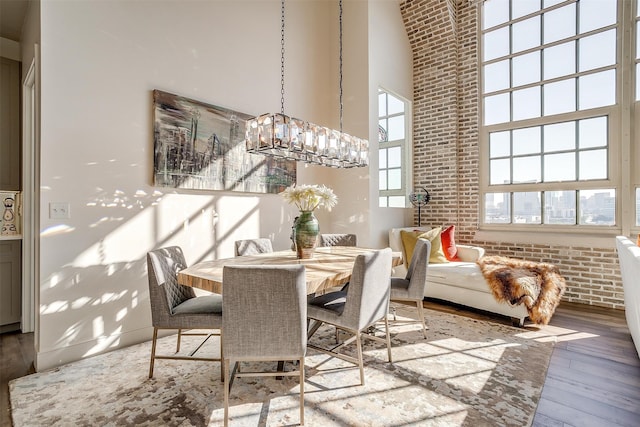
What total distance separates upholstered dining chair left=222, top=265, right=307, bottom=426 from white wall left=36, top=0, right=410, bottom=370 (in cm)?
152

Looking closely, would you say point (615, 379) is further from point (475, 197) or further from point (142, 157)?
point (142, 157)

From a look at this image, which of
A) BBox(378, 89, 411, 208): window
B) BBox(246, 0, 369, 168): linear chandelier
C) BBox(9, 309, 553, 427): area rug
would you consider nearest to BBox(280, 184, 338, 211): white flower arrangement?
BBox(246, 0, 369, 168): linear chandelier

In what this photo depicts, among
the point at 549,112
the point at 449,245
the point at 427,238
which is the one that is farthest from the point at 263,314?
the point at 549,112

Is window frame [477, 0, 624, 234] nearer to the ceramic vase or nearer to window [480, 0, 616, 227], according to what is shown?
window [480, 0, 616, 227]

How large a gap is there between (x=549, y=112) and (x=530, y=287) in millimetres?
2533

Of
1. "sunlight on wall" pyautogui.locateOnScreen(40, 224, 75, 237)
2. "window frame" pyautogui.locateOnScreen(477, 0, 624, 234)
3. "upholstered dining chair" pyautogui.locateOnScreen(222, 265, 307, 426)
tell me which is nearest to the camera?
"upholstered dining chair" pyautogui.locateOnScreen(222, 265, 307, 426)

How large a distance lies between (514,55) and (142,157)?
4.91 meters

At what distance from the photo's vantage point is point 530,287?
10.5ft

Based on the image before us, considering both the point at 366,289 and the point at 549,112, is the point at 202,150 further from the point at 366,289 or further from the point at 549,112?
the point at 549,112

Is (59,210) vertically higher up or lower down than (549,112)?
lower down

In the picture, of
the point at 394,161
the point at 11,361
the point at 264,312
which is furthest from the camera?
the point at 394,161

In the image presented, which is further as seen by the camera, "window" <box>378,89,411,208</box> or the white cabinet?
"window" <box>378,89,411,208</box>

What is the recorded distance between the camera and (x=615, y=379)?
2213 millimetres

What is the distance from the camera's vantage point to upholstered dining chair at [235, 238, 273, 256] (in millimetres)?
3027
